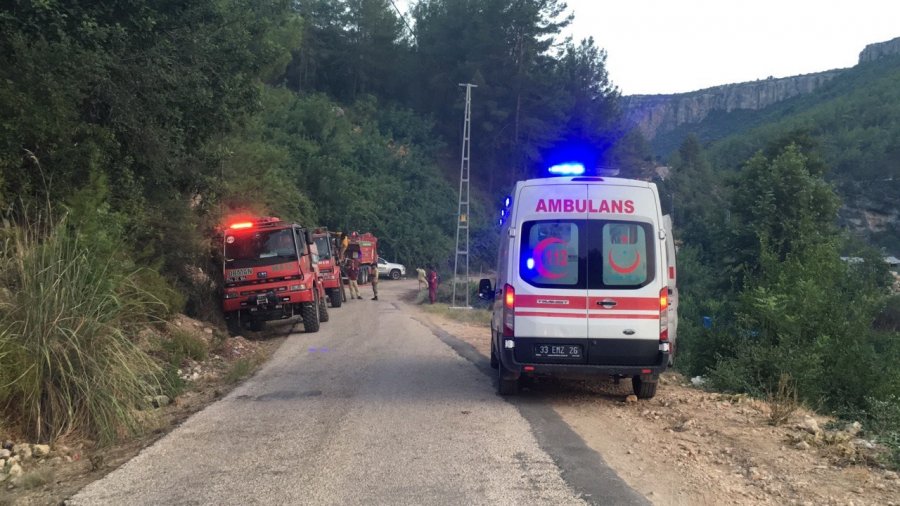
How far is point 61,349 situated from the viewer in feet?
21.7

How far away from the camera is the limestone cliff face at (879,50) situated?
99194mm

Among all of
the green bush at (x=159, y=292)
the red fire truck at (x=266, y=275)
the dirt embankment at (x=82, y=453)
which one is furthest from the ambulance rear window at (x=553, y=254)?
the red fire truck at (x=266, y=275)

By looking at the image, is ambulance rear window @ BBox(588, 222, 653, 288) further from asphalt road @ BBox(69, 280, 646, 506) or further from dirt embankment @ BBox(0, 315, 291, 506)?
dirt embankment @ BBox(0, 315, 291, 506)

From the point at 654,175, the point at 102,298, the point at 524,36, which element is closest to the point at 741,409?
the point at 102,298

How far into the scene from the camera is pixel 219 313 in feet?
56.0

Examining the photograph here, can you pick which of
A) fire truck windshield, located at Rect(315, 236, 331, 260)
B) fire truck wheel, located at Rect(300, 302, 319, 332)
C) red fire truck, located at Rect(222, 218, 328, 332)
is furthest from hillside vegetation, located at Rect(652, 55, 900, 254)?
red fire truck, located at Rect(222, 218, 328, 332)

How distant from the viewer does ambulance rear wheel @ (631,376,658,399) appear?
8758mm

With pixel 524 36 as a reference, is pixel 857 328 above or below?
below

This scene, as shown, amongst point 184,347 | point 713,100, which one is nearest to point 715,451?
point 184,347

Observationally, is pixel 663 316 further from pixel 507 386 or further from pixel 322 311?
pixel 322 311

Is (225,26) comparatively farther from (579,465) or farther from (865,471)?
(865,471)

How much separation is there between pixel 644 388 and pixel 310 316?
1023 cm

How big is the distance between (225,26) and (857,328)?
13.9 m

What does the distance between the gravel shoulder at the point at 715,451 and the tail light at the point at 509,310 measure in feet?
3.59
